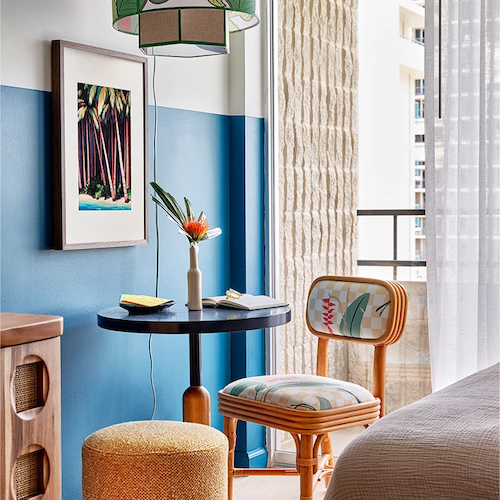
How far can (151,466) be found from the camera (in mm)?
2289

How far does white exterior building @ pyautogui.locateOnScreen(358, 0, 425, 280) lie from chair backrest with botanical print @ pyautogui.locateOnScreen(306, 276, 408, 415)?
0.65 meters

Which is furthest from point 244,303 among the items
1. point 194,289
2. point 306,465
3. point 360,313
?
point 306,465

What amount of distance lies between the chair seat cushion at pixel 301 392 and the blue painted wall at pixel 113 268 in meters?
0.49

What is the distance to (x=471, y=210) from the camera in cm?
340

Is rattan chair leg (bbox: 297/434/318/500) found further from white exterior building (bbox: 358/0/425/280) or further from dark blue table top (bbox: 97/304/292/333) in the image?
white exterior building (bbox: 358/0/425/280)

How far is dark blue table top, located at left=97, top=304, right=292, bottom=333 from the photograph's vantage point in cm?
256

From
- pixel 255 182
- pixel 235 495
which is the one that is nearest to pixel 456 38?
pixel 255 182

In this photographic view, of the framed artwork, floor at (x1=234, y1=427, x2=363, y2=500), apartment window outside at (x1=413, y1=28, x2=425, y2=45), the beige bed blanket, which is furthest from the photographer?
apartment window outside at (x1=413, y1=28, x2=425, y2=45)

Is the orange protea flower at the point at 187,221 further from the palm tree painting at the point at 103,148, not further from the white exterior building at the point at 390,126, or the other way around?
the white exterior building at the point at 390,126

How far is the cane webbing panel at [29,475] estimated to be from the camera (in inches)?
80.0

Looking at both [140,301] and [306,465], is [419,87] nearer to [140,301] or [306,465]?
[140,301]

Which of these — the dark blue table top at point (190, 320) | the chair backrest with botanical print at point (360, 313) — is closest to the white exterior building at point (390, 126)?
the chair backrest with botanical print at point (360, 313)

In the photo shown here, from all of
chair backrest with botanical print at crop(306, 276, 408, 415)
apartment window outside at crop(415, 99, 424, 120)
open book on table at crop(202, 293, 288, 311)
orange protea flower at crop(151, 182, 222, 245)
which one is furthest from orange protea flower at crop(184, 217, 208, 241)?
apartment window outside at crop(415, 99, 424, 120)

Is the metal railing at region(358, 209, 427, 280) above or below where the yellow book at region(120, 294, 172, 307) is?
above
